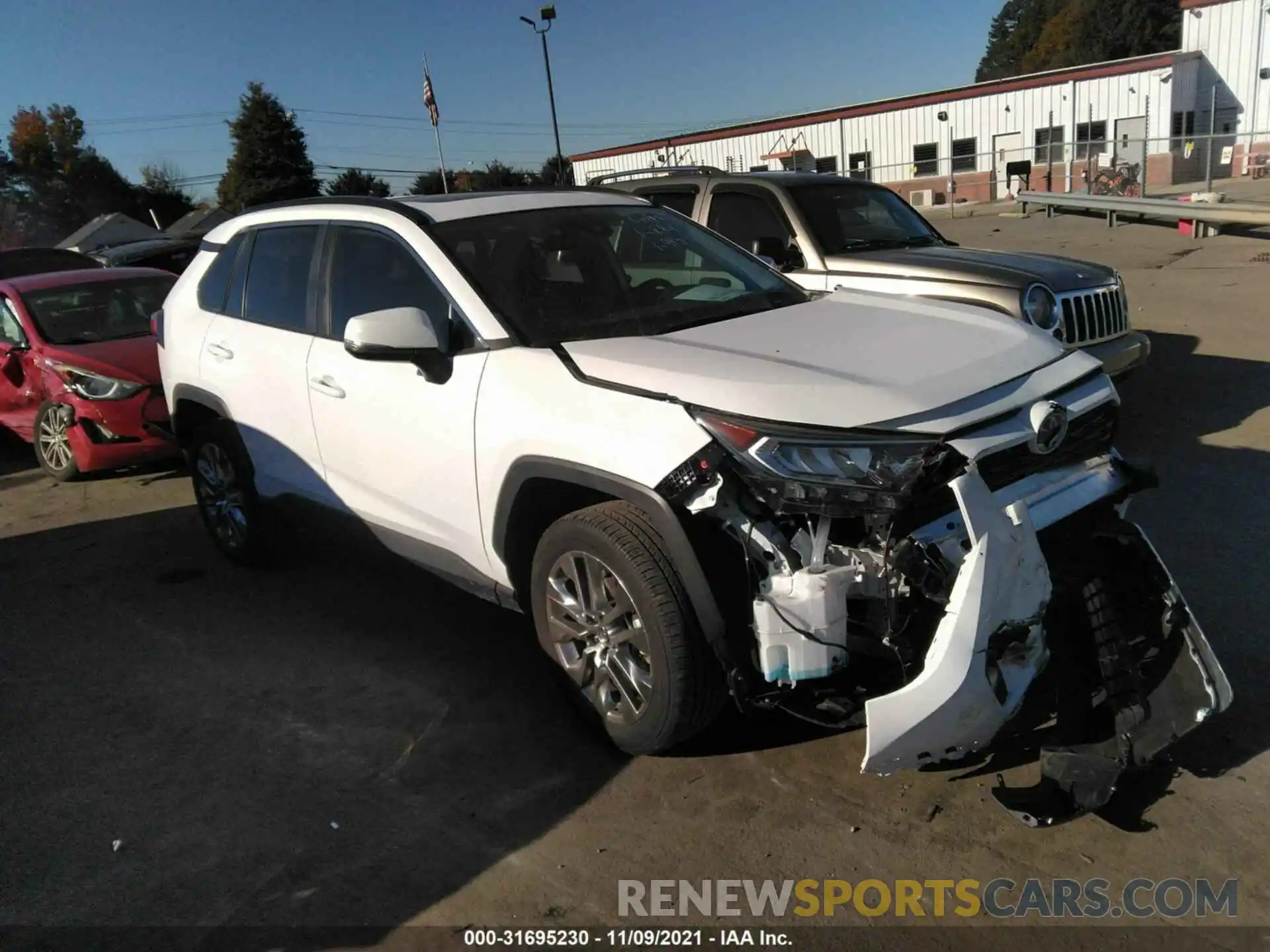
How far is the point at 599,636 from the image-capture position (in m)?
3.16

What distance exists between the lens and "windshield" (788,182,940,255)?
6863mm

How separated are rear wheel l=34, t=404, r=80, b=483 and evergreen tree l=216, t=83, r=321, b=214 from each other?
2241 inches

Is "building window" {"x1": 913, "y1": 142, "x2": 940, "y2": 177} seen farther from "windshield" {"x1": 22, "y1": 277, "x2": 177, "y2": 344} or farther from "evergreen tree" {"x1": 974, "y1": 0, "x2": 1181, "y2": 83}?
"windshield" {"x1": 22, "y1": 277, "x2": 177, "y2": 344}

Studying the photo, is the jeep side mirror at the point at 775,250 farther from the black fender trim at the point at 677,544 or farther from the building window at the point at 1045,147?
the building window at the point at 1045,147

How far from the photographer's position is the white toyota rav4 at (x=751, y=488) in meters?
2.61

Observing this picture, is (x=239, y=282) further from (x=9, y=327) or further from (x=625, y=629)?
(x=9, y=327)

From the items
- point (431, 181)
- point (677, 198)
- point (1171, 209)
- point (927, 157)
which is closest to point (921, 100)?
point (927, 157)

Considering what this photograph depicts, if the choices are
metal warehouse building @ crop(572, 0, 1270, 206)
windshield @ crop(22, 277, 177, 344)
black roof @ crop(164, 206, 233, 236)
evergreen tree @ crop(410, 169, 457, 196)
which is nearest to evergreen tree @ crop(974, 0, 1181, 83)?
metal warehouse building @ crop(572, 0, 1270, 206)

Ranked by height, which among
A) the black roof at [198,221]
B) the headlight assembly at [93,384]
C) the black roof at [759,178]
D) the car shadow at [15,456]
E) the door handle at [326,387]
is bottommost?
the car shadow at [15,456]

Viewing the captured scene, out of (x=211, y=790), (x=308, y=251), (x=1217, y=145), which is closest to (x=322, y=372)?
(x=308, y=251)

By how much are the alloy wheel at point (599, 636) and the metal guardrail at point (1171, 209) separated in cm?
1385

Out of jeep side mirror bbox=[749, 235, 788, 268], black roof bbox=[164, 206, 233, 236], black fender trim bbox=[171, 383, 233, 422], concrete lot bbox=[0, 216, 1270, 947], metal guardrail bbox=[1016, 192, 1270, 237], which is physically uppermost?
black roof bbox=[164, 206, 233, 236]

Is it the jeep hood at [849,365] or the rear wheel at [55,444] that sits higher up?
the jeep hood at [849,365]

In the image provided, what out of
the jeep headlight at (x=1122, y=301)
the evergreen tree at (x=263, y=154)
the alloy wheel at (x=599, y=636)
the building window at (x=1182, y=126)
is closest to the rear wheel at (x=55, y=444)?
the alloy wheel at (x=599, y=636)
